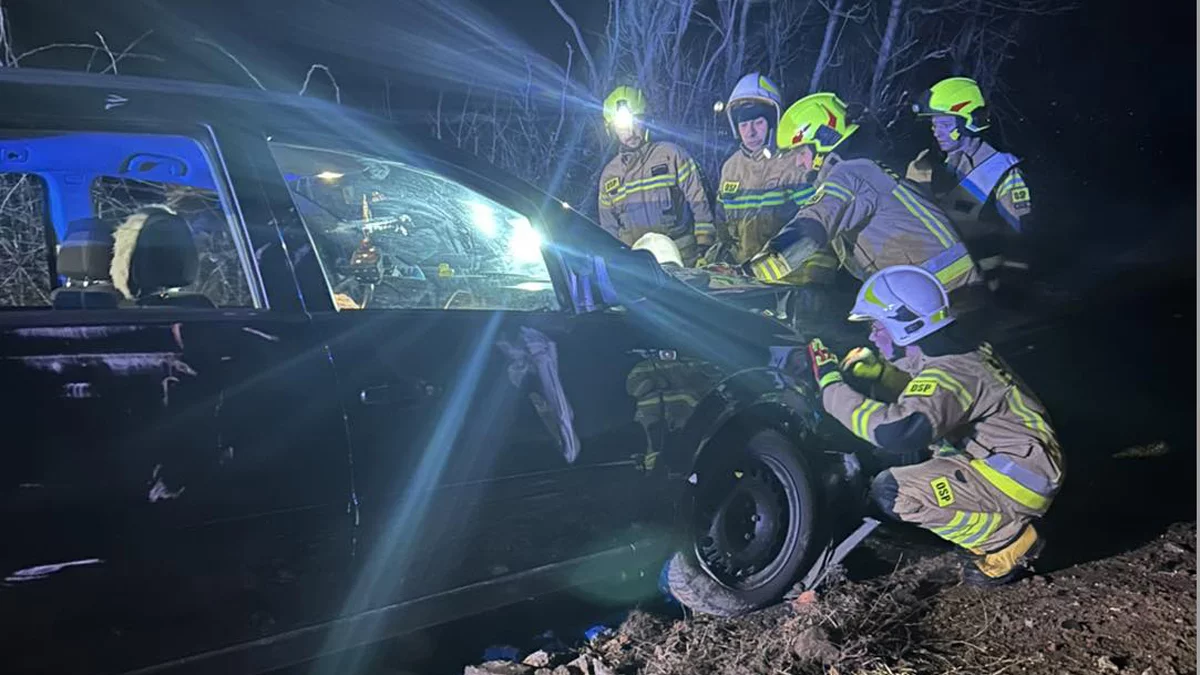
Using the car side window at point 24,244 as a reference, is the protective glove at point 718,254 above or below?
below

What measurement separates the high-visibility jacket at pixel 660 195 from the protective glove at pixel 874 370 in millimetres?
1955

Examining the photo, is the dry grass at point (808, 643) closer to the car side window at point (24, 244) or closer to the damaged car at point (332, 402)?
the damaged car at point (332, 402)

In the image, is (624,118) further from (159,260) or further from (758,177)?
(159,260)

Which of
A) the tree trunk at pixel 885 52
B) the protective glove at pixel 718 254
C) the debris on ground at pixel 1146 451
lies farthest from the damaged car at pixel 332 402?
the tree trunk at pixel 885 52

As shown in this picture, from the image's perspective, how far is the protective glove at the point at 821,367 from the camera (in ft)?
12.0

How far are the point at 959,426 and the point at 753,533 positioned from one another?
108cm

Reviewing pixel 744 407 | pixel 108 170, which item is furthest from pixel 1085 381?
pixel 108 170

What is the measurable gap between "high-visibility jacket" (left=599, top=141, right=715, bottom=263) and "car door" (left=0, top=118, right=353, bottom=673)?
12.4ft

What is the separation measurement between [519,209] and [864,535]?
206 cm

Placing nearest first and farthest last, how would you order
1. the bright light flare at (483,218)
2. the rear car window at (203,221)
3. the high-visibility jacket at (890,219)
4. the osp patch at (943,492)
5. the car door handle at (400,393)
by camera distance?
1. the car door handle at (400,393)
2. the rear car window at (203,221)
3. the bright light flare at (483,218)
4. the osp patch at (943,492)
5. the high-visibility jacket at (890,219)

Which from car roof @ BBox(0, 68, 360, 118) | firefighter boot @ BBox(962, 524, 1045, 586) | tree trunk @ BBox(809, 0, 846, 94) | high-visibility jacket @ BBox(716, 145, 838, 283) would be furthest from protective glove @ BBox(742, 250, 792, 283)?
tree trunk @ BBox(809, 0, 846, 94)

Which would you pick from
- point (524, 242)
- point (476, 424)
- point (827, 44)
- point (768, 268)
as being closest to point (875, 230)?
point (768, 268)

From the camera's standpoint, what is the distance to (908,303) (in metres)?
3.66

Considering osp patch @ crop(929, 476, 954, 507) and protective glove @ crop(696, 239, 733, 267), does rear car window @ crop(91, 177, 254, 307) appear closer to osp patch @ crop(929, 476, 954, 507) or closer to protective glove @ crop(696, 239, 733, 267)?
osp patch @ crop(929, 476, 954, 507)
